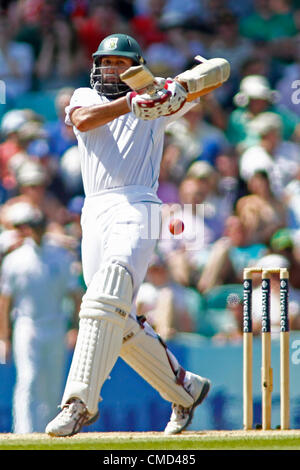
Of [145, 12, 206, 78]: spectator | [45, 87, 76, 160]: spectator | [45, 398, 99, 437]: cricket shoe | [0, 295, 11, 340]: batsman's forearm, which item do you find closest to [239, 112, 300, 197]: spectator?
[145, 12, 206, 78]: spectator

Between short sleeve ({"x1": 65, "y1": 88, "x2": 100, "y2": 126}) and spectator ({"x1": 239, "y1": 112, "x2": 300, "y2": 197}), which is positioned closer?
short sleeve ({"x1": 65, "y1": 88, "x2": 100, "y2": 126})

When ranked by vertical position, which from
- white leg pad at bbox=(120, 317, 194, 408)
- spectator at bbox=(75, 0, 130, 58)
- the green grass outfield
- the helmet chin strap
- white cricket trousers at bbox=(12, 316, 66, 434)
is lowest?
the green grass outfield

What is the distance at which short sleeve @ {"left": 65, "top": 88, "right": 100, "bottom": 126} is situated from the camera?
5383 millimetres

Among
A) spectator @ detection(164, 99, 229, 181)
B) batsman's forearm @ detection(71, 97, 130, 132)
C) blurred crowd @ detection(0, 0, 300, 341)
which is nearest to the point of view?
batsman's forearm @ detection(71, 97, 130, 132)

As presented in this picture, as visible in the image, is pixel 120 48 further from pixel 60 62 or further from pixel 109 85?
pixel 60 62

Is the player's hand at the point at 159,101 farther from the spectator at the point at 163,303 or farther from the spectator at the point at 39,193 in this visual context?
the spectator at the point at 39,193

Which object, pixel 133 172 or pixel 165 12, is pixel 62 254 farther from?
pixel 165 12

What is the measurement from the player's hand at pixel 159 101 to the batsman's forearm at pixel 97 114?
4.9 inches

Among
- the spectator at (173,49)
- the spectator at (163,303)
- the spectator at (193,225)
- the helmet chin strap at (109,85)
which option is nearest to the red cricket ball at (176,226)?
the spectator at (193,225)

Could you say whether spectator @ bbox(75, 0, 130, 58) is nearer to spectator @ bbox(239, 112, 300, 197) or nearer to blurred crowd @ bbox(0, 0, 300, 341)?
blurred crowd @ bbox(0, 0, 300, 341)

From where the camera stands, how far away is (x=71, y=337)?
309 inches

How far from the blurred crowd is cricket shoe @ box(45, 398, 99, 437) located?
2.62 metres

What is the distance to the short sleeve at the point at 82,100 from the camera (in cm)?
538
